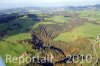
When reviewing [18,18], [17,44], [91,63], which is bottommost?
[91,63]

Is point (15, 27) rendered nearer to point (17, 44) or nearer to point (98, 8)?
point (17, 44)

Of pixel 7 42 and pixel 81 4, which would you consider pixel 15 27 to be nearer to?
pixel 7 42

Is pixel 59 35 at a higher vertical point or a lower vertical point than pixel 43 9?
lower

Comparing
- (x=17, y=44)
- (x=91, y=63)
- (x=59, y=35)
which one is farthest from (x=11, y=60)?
(x=91, y=63)

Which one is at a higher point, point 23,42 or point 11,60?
point 23,42

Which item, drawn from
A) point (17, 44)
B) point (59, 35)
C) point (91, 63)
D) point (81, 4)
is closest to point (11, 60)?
point (17, 44)

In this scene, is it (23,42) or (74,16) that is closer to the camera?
(23,42)
